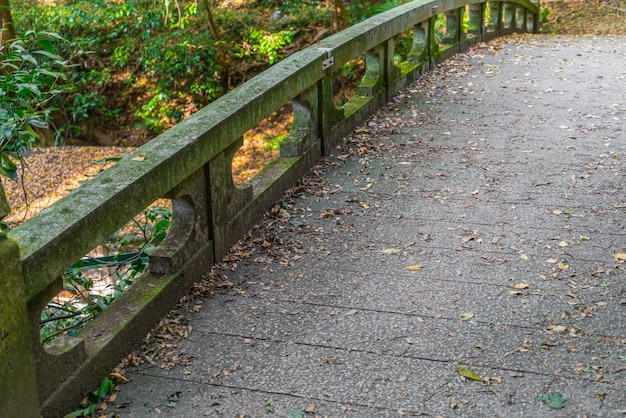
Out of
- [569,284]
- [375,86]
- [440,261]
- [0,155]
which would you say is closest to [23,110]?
[0,155]

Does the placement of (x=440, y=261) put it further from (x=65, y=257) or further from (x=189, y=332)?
(x=65, y=257)

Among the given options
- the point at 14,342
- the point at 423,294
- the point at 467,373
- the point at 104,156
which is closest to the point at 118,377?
the point at 14,342

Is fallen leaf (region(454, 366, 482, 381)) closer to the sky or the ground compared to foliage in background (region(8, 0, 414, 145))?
closer to the sky

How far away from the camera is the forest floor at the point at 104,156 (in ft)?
48.1

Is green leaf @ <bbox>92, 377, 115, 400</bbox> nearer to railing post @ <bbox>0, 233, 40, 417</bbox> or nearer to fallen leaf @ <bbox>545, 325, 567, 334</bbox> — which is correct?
railing post @ <bbox>0, 233, 40, 417</bbox>

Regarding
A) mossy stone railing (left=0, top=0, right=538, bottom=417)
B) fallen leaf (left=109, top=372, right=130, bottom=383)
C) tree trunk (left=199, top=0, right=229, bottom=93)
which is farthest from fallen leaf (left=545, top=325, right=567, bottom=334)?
tree trunk (left=199, top=0, right=229, bottom=93)

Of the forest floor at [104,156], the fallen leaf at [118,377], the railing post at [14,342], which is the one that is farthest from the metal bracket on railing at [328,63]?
the forest floor at [104,156]

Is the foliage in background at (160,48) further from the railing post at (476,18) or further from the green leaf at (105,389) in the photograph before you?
the green leaf at (105,389)

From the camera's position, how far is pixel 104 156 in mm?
15836

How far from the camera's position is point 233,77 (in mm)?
17766

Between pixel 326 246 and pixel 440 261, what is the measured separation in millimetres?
771

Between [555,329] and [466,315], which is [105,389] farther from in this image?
[555,329]

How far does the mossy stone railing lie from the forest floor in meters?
6.80

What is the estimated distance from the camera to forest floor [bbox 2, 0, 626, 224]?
14.7m
